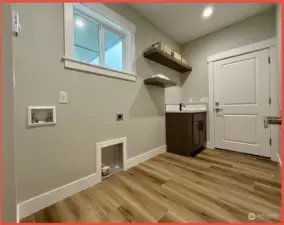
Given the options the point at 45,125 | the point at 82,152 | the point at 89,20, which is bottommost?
the point at 82,152

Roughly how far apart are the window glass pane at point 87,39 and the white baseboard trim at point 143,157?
1.49 metres

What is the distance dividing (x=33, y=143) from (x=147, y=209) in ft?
3.71

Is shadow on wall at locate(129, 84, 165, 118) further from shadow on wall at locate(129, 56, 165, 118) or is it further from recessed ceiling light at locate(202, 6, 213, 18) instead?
recessed ceiling light at locate(202, 6, 213, 18)

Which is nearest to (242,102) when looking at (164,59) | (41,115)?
(164,59)

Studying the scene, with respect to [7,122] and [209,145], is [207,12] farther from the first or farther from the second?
[7,122]

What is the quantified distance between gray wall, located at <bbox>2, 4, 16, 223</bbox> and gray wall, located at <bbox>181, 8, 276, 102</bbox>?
Answer: 309cm

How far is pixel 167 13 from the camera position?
2.22 m

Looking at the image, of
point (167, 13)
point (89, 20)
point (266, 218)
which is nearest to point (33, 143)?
point (89, 20)

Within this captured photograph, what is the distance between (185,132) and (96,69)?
181cm

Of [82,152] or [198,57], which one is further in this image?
[198,57]

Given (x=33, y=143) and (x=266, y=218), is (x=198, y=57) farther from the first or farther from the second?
(x=33, y=143)

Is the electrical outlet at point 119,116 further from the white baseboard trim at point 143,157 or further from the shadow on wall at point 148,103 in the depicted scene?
the white baseboard trim at point 143,157

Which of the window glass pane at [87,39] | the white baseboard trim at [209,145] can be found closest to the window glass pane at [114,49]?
the window glass pane at [87,39]

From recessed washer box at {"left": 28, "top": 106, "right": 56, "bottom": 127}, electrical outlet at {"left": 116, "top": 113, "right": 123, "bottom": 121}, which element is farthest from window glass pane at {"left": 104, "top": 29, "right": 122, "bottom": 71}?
recessed washer box at {"left": 28, "top": 106, "right": 56, "bottom": 127}
